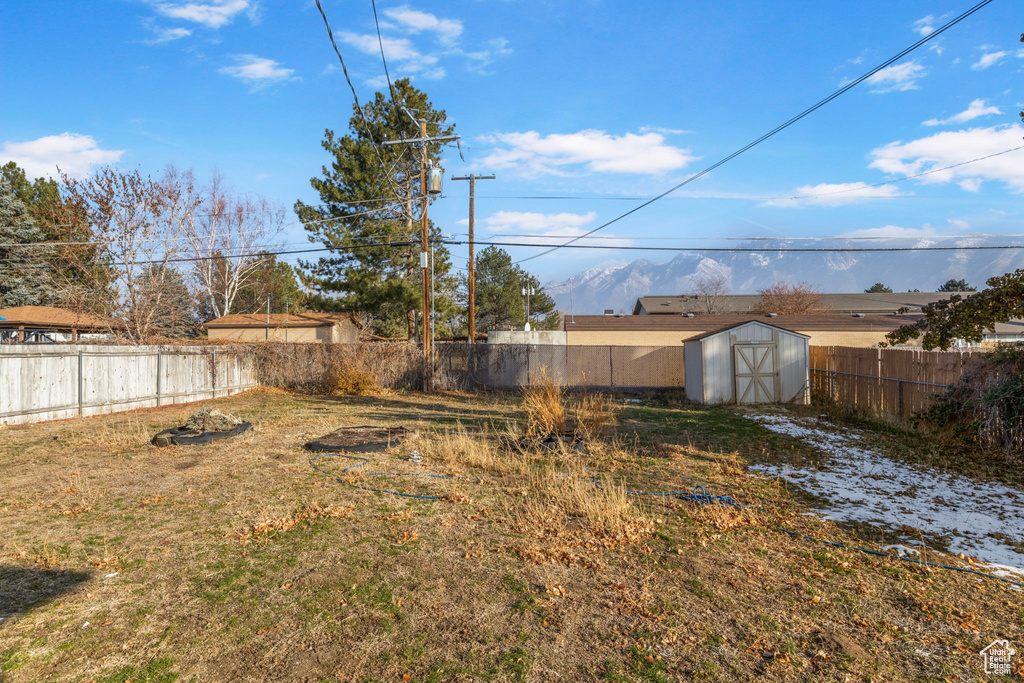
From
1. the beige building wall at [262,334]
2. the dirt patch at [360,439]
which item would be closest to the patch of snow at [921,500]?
the dirt patch at [360,439]

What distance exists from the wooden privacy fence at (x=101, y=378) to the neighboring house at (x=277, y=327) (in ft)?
51.5

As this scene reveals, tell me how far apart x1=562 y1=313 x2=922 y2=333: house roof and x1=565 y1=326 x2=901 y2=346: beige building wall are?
0.14 meters

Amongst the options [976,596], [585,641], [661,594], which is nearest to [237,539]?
[585,641]

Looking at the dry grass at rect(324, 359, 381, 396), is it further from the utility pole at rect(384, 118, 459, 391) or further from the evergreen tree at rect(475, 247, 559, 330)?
the evergreen tree at rect(475, 247, 559, 330)

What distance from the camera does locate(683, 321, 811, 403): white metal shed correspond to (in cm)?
1568

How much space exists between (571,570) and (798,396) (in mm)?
13671

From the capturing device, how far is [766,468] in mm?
7648

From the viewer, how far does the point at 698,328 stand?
2589cm

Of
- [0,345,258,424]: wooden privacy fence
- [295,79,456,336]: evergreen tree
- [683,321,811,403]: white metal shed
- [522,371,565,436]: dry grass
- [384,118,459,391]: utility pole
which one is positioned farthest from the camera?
[295,79,456,336]: evergreen tree

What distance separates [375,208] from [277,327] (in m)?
12.9

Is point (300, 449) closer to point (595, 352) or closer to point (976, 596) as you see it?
point (976, 596)

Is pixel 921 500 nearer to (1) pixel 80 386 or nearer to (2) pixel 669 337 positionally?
(1) pixel 80 386

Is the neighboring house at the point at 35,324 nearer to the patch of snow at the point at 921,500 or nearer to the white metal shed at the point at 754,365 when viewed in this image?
the white metal shed at the point at 754,365

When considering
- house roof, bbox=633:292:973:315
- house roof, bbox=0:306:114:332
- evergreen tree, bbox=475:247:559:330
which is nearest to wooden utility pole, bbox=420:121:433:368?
house roof, bbox=0:306:114:332
